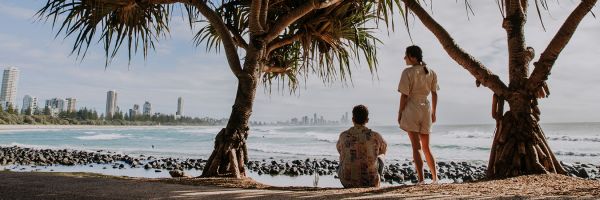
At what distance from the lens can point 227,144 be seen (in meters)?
3.91

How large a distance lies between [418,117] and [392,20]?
1.15 m

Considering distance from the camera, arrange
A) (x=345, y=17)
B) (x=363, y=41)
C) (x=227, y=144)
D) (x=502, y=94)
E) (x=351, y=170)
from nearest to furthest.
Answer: (x=351, y=170) → (x=502, y=94) → (x=227, y=144) → (x=345, y=17) → (x=363, y=41)

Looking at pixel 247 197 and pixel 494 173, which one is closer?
pixel 247 197

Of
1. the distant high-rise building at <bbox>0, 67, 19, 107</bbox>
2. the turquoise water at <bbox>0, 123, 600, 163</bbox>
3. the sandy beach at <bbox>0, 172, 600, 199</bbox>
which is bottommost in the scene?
the turquoise water at <bbox>0, 123, 600, 163</bbox>

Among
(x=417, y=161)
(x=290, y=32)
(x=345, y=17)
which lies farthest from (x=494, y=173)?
(x=290, y=32)

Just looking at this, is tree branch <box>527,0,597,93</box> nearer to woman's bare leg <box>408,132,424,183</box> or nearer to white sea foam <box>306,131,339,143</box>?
woman's bare leg <box>408,132,424,183</box>

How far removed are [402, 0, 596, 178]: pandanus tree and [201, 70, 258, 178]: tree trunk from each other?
1947 millimetres

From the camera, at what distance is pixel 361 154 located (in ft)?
10.2

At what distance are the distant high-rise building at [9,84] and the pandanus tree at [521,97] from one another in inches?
5303

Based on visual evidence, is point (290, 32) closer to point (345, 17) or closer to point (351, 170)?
point (345, 17)

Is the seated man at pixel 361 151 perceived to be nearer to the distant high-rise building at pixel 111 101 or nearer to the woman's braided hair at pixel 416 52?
the woman's braided hair at pixel 416 52

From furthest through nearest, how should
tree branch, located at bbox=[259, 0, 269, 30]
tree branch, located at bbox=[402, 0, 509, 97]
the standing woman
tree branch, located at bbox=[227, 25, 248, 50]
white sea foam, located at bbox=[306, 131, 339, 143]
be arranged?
white sea foam, located at bbox=[306, 131, 339, 143] → tree branch, located at bbox=[227, 25, 248, 50] → tree branch, located at bbox=[259, 0, 269, 30] → tree branch, located at bbox=[402, 0, 509, 97] → the standing woman

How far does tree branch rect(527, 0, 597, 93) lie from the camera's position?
323cm

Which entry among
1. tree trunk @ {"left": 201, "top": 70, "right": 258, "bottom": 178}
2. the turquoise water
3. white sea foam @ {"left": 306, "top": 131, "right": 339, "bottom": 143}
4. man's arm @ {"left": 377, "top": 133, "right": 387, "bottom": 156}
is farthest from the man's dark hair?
white sea foam @ {"left": 306, "top": 131, "right": 339, "bottom": 143}
